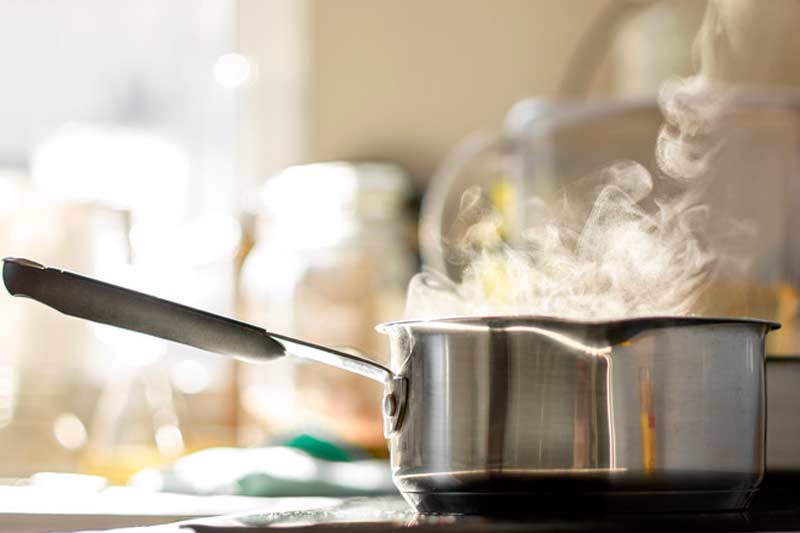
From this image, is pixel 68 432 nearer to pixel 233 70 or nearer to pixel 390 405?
pixel 233 70

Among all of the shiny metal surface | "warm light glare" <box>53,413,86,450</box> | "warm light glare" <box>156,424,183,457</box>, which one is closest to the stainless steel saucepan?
the shiny metal surface

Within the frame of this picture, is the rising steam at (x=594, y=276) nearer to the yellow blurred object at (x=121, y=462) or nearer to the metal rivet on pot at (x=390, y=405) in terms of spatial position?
the metal rivet on pot at (x=390, y=405)

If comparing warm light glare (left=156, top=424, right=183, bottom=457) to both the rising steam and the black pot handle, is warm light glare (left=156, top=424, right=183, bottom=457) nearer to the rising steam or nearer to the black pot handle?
the rising steam

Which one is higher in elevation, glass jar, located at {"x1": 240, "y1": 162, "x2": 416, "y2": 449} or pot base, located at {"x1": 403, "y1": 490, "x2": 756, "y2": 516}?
glass jar, located at {"x1": 240, "y1": 162, "x2": 416, "y2": 449}

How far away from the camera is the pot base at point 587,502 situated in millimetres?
369

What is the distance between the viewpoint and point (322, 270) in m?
1.68

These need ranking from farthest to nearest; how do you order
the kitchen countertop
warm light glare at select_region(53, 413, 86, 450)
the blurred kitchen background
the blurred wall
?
the blurred wall, warm light glare at select_region(53, 413, 86, 450), the blurred kitchen background, the kitchen countertop

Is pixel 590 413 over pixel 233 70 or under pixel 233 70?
under

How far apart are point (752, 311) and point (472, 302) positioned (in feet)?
2.01

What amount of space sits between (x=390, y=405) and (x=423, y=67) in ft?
4.99

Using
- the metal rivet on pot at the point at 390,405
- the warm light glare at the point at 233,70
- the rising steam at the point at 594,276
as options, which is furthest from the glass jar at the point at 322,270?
the metal rivet on pot at the point at 390,405

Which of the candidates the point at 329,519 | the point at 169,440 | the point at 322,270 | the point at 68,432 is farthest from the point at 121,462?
the point at 329,519

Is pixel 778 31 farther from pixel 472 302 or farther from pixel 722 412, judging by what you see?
pixel 722 412

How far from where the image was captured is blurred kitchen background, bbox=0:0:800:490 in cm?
133
